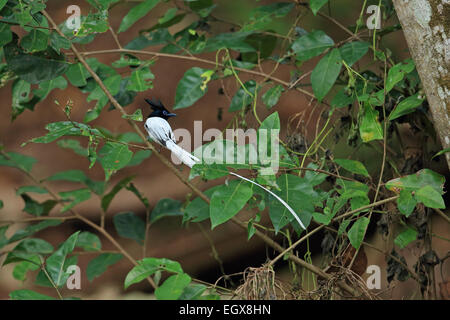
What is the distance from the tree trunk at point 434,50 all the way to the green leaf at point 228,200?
0.35 m

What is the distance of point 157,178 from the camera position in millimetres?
2705

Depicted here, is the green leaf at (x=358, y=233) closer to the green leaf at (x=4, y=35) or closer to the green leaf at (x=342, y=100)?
the green leaf at (x=342, y=100)

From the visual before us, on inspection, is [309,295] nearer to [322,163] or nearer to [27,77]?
[322,163]

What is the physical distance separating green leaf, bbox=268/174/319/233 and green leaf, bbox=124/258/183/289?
0.64 feet

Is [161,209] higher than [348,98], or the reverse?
[348,98]

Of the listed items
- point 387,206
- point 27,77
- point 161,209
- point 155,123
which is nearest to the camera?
point 155,123

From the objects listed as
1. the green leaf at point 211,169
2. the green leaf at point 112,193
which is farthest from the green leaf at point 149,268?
the green leaf at point 112,193

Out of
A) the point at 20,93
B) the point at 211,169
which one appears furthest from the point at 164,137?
the point at 20,93

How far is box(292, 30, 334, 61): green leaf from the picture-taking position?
1.23 meters

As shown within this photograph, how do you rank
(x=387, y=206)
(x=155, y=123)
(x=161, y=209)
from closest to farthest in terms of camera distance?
(x=155, y=123) → (x=387, y=206) → (x=161, y=209)

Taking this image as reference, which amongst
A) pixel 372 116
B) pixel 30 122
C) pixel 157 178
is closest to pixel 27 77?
pixel 372 116

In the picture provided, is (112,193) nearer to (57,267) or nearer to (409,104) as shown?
(57,267)
